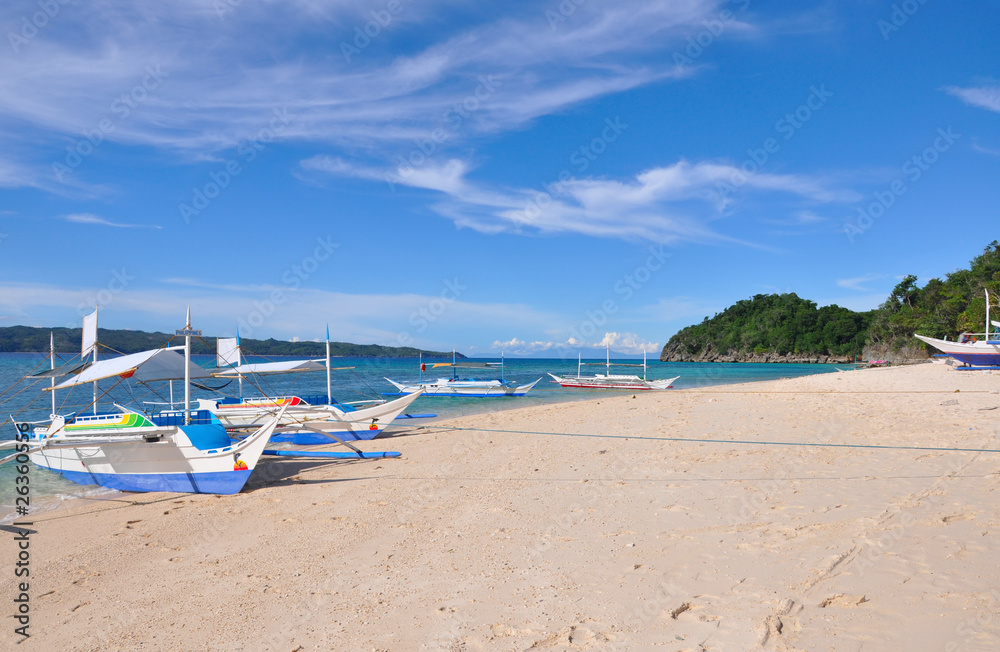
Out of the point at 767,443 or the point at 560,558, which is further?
the point at 767,443

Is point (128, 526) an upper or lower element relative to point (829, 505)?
lower

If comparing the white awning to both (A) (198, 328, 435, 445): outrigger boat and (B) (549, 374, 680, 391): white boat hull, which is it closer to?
(A) (198, 328, 435, 445): outrigger boat

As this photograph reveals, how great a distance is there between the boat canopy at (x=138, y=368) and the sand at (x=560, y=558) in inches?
89.6

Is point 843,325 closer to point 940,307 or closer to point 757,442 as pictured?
point 940,307

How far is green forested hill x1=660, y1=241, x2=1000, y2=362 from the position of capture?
2242 inches

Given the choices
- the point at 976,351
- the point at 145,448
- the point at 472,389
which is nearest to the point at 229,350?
the point at 145,448

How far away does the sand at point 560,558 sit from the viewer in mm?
3754

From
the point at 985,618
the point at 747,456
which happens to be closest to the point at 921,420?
the point at 747,456

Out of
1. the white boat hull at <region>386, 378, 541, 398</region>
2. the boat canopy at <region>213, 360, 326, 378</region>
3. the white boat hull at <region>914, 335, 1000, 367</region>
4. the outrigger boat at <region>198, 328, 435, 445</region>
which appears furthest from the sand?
the white boat hull at <region>914, 335, 1000, 367</region>

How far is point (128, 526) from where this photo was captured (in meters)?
7.51

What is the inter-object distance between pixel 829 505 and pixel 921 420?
26.9 ft

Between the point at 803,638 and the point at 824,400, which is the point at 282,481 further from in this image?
the point at 824,400

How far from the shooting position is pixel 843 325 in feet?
328

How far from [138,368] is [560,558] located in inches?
378
